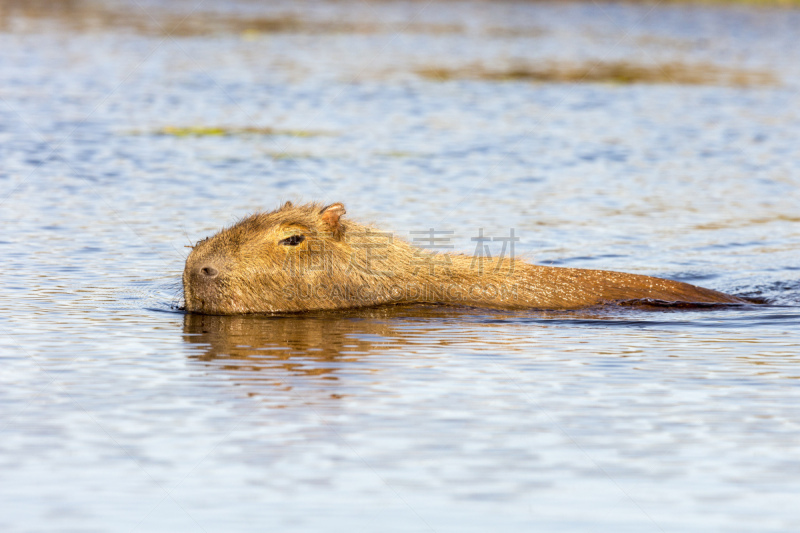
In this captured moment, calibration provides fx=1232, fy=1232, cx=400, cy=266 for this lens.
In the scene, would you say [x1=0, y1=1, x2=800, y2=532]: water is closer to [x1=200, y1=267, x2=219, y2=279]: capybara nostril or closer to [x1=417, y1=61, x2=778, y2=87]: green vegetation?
[x1=200, y1=267, x2=219, y2=279]: capybara nostril

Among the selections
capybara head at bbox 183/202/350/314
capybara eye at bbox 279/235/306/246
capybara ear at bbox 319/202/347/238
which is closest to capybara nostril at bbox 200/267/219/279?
capybara head at bbox 183/202/350/314

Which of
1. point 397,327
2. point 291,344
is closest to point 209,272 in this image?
point 291,344

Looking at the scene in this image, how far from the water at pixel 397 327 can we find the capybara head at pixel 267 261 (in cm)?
40

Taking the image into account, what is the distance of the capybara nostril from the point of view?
34.8ft

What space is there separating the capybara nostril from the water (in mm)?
446

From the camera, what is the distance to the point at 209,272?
1064cm

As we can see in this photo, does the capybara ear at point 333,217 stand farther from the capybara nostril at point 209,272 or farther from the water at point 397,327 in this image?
the capybara nostril at point 209,272

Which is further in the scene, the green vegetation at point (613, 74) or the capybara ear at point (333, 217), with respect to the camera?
the green vegetation at point (613, 74)

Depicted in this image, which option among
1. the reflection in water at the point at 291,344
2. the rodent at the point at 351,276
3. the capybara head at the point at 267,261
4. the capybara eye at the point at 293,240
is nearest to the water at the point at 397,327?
the reflection in water at the point at 291,344

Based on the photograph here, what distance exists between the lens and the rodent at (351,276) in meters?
10.7

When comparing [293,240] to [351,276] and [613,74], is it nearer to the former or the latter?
[351,276]

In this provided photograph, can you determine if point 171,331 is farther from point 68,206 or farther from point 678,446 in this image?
point 68,206

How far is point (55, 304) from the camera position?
36.0 feet

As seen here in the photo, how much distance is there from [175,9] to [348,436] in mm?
48148
